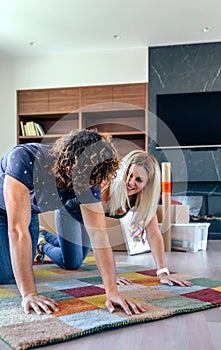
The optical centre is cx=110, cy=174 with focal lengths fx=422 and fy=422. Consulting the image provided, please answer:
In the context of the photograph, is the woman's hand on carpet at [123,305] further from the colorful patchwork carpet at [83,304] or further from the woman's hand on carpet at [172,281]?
the woman's hand on carpet at [172,281]

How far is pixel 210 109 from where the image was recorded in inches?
183

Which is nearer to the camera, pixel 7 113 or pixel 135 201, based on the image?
pixel 135 201

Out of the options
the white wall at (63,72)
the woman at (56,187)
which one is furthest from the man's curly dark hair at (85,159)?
the white wall at (63,72)

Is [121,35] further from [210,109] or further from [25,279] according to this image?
[25,279]

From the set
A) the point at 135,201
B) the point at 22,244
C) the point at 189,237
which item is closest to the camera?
the point at 22,244

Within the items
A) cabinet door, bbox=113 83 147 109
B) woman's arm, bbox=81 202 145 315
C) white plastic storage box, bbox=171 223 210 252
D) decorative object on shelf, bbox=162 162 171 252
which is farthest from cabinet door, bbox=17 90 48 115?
woman's arm, bbox=81 202 145 315

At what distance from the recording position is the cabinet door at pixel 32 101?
5.01 metres

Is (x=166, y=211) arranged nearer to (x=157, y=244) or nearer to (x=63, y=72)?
(x=157, y=244)

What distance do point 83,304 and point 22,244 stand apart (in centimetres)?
34

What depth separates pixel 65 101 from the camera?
16.3 feet

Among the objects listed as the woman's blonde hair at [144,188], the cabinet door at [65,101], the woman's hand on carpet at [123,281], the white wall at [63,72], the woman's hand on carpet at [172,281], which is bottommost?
the woman's hand on carpet at [123,281]

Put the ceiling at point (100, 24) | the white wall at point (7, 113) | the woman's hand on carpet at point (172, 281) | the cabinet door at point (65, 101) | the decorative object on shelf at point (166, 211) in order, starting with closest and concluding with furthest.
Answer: the woman's hand on carpet at point (172, 281) → the decorative object on shelf at point (166, 211) → the ceiling at point (100, 24) → the cabinet door at point (65, 101) → the white wall at point (7, 113)

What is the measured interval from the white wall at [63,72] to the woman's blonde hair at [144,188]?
3.16 meters

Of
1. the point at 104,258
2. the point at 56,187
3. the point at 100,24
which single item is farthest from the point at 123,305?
the point at 100,24
